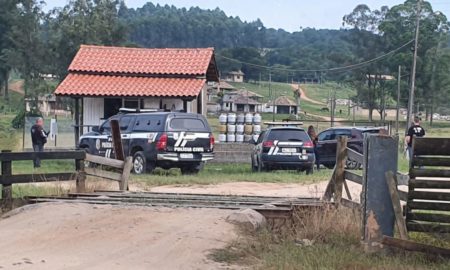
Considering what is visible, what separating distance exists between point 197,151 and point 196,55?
36.4 ft

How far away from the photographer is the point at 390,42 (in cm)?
6775

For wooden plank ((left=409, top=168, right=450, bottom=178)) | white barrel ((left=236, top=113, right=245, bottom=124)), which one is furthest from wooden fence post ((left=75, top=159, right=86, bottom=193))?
white barrel ((left=236, top=113, right=245, bottom=124))

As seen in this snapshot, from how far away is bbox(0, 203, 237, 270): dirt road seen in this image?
312 inches

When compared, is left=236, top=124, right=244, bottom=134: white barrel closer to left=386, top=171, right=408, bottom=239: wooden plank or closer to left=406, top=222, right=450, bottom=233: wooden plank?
left=386, top=171, right=408, bottom=239: wooden plank

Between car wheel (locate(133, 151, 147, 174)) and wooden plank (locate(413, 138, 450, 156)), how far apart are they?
46.7 ft

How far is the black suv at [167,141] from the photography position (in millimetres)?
21156

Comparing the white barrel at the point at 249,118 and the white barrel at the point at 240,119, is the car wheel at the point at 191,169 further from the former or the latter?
the white barrel at the point at 249,118

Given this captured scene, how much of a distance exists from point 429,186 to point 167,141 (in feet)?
44.7

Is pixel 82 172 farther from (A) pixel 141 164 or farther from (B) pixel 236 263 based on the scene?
(A) pixel 141 164

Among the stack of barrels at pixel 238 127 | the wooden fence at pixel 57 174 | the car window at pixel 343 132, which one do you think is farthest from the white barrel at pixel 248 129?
the wooden fence at pixel 57 174

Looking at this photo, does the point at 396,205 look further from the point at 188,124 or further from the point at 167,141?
the point at 188,124

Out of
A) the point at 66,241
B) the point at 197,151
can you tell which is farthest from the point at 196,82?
the point at 66,241

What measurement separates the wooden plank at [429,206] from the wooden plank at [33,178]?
7007 mm

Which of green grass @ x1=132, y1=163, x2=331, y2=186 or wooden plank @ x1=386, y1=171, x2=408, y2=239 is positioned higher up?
wooden plank @ x1=386, y1=171, x2=408, y2=239
